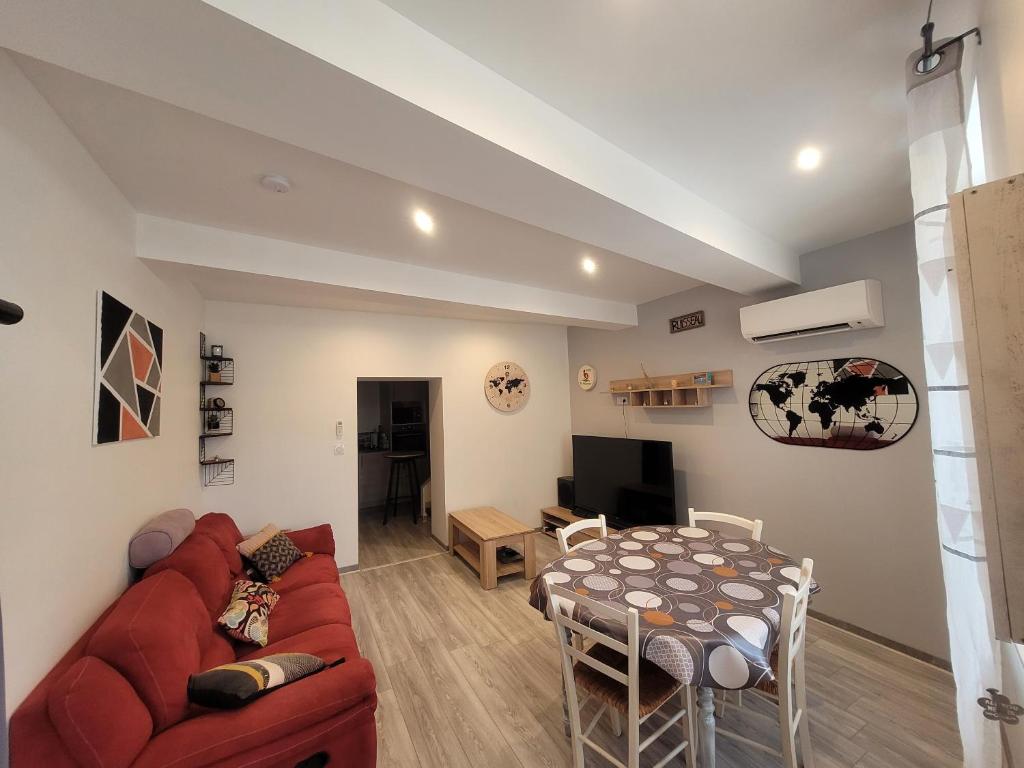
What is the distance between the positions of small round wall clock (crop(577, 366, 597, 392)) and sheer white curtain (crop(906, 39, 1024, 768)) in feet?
11.8

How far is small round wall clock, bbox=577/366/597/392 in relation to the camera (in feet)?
15.5

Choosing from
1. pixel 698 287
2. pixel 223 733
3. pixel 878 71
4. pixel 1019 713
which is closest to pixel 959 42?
pixel 878 71

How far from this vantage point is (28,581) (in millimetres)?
1156

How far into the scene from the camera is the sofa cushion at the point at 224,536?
2525mm

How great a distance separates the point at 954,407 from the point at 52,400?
2.69 meters

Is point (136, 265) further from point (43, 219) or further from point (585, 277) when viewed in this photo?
point (585, 277)

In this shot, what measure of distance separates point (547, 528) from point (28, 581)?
13.9 feet

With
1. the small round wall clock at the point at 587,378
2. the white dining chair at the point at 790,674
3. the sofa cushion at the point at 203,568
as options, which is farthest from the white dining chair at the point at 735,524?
the sofa cushion at the point at 203,568

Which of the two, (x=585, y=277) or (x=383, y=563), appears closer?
(x=585, y=277)

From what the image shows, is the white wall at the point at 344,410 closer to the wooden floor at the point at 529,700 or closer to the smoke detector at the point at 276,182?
the wooden floor at the point at 529,700

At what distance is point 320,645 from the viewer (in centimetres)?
191

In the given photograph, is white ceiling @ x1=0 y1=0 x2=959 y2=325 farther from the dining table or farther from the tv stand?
the tv stand

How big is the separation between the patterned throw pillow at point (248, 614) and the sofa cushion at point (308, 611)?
0.19 feet

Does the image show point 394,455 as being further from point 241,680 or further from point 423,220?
point 241,680
